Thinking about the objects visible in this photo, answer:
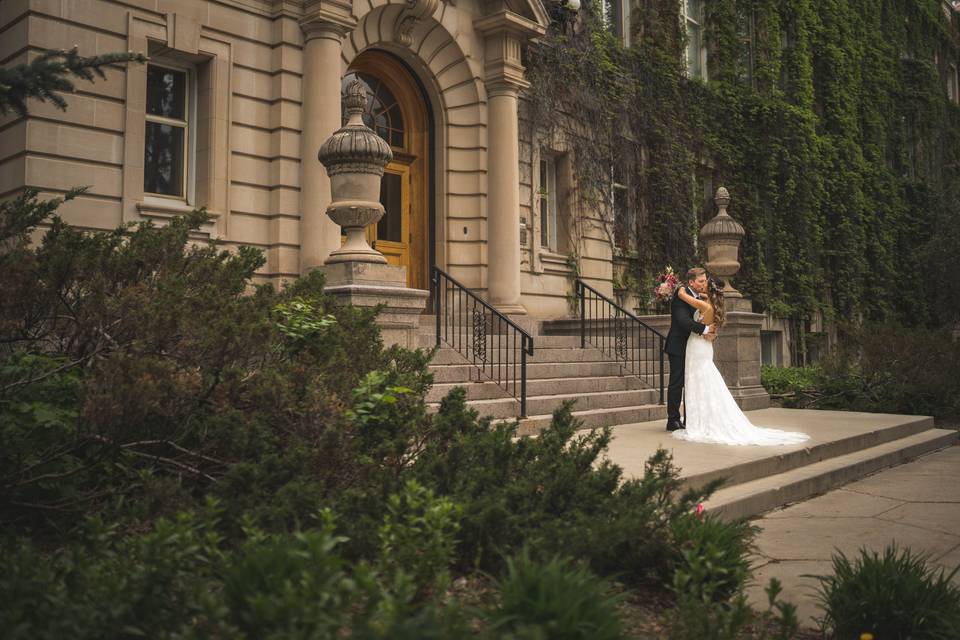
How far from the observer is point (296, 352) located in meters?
5.82

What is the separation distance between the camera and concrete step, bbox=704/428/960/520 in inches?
257

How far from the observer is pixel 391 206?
13562 mm

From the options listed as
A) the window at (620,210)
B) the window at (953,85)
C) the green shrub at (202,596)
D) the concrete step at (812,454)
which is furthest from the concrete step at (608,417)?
the window at (953,85)

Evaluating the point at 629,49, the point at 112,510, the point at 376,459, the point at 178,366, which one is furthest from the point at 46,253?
the point at 629,49

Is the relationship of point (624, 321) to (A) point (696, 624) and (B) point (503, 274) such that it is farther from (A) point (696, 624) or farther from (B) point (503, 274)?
(A) point (696, 624)

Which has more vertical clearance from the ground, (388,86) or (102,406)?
(388,86)

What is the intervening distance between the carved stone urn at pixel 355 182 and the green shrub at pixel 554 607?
5.66 m

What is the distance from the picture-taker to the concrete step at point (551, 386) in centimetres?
973

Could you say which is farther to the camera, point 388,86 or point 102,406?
point 388,86

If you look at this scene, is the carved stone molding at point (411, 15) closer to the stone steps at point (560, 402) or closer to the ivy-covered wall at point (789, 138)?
the ivy-covered wall at point (789, 138)

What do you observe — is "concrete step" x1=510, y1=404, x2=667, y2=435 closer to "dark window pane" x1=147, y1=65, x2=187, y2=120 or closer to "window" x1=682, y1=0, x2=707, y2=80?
"dark window pane" x1=147, y1=65, x2=187, y2=120

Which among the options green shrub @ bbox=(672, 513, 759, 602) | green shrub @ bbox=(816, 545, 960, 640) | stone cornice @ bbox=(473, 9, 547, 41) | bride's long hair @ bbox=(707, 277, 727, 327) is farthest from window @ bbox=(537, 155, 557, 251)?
green shrub @ bbox=(816, 545, 960, 640)

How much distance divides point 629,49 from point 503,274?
256 inches

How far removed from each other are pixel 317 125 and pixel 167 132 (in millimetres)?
1939
